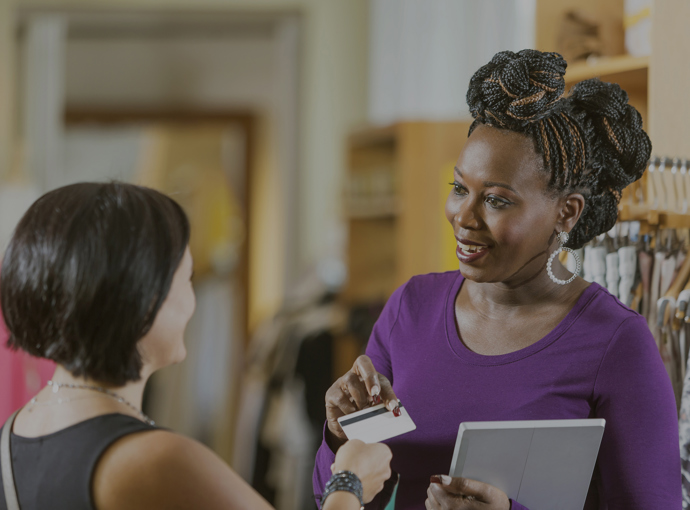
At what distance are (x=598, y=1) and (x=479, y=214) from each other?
1.11 m

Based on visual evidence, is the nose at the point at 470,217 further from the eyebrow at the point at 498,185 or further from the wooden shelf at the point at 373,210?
the wooden shelf at the point at 373,210

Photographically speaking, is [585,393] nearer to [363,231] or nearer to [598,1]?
[598,1]

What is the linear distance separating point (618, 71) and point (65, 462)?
1373mm

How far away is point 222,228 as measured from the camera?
5176mm

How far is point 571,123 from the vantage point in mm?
1175

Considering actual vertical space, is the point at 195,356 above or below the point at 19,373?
below

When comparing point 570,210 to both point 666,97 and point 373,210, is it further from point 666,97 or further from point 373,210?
point 373,210

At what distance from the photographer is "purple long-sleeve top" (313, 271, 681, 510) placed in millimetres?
1134

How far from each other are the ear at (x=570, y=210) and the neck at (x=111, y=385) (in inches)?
25.4

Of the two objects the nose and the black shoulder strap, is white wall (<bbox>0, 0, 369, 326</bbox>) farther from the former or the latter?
the black shoulder strap

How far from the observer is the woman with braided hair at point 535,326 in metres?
1.14

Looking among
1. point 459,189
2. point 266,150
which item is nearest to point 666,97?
point 459,189

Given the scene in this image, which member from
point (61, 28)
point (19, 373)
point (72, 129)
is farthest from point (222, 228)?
point (19, 373)

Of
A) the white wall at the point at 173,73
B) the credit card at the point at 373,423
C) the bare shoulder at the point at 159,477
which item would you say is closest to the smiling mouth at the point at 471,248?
the credit card at the point at 373,423
